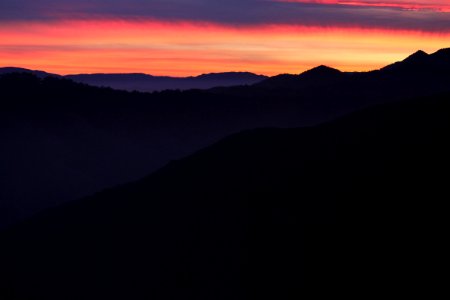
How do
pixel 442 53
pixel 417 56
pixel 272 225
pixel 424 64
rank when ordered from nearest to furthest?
A: pixel 272 225
pixel 424 64
pixel 442 53
pixel 417 56

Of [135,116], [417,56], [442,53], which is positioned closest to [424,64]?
[442,53]

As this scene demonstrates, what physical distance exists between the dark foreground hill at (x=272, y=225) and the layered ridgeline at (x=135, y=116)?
54.0 meters

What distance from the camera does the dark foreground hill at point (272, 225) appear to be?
37.2 meters

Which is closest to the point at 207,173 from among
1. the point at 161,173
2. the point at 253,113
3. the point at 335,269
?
the point at 161,173

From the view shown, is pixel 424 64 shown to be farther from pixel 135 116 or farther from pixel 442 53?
pixel 135 116

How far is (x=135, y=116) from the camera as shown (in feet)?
493

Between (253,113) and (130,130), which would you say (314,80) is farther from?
(130,130)

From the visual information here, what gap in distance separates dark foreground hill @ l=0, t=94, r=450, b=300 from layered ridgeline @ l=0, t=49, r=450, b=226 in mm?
54017

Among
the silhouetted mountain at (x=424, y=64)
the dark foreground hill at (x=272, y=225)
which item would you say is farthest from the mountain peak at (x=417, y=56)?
the dark foreground hill at (x=272, y=225)

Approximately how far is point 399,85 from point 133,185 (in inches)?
3930

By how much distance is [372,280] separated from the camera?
3534 centimetres

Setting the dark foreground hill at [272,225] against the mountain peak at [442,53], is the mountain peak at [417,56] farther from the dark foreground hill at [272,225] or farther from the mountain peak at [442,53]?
the dark foreground hill at [272,225]

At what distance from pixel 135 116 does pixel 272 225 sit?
109m

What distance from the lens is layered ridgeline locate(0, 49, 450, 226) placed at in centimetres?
11825
